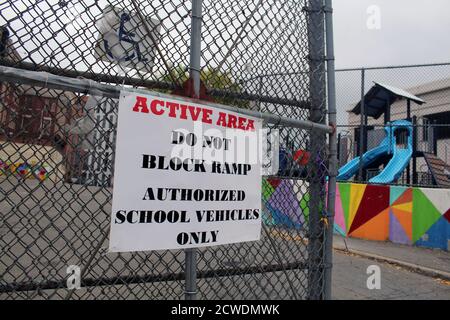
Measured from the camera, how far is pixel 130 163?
1679 millimetres

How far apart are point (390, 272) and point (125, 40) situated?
6.20 m

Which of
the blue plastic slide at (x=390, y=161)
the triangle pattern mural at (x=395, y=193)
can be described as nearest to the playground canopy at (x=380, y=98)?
the blue plastic slide at (x=390, y=161)

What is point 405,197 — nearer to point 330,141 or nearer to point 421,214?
point 421,214

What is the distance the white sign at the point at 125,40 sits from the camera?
74.0 inches

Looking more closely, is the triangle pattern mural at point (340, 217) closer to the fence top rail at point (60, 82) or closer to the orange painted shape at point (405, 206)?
the orange painted shape at point (405, 206)

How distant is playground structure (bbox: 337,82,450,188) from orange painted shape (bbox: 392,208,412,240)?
1.88 metres

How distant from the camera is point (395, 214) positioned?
28.7 feet

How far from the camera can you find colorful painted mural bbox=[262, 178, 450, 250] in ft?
26.3

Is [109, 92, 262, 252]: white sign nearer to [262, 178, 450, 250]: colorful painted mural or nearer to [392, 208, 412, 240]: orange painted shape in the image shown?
[262, 178, 450, 250]: colorful painted mural

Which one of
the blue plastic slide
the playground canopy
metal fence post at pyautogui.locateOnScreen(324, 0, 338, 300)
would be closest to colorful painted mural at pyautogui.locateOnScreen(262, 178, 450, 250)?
the blue plastic slide

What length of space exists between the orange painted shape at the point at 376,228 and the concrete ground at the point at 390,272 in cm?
31
